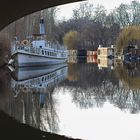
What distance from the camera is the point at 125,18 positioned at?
62406mm

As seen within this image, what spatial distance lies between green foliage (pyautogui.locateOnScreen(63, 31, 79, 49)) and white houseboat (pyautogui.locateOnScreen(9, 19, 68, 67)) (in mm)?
21150

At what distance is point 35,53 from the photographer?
38969 mm

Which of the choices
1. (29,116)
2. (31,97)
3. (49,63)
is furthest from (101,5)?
(29,116)

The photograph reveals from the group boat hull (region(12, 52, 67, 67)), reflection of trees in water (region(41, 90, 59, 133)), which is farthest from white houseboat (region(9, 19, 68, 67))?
reflection of trees in water (region(41, 90, 59, 133))

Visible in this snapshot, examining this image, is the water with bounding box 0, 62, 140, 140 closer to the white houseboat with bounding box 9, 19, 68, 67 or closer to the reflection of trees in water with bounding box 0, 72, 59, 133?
the reflection of trees in water with bounding box 0, 72, 59, 133

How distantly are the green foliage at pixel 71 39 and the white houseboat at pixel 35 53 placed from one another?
21150mm

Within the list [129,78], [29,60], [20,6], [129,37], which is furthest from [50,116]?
[129,37]

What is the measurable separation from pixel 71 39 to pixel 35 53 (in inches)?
1242

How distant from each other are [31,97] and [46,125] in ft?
19.5

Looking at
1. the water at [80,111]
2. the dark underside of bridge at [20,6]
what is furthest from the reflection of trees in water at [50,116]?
the dark underside of bridge at [20,6]

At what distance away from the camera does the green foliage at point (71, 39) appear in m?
70.2

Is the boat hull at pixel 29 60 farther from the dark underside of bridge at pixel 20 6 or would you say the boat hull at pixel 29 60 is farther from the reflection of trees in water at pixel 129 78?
the dark underside of bridge at pixel 20 6

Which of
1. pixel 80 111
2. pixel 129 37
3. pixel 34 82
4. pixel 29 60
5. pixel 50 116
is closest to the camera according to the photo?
pixel 50 116

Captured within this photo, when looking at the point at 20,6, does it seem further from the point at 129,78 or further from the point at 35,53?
the point at 35,53
